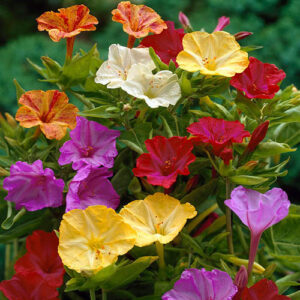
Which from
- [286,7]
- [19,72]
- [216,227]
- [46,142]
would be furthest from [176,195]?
[286,7]

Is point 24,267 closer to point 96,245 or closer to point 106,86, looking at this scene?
point 96,245

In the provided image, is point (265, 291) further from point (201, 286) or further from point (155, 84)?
point (155, 84)

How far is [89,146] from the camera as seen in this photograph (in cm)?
68

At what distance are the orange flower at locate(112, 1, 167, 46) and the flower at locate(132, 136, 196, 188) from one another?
0.52 feet

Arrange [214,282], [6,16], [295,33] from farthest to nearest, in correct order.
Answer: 1. [6,16]
2. [295,33]
3. [214,282]

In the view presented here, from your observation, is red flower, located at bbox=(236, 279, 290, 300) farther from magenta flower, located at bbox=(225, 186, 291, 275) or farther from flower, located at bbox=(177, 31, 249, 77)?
flower, located at bbox=(177, 31, 249, 77)

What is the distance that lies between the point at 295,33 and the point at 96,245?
1.51 metres

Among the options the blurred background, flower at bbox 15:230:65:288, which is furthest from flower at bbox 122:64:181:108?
the blurred background

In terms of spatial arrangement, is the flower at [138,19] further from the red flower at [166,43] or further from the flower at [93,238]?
the flower at [93,238]

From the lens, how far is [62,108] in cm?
67

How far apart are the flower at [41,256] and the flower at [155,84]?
23 cm

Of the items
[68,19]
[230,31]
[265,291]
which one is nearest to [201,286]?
[265,291]

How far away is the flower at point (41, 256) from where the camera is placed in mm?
667

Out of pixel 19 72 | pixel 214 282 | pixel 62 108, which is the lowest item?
pixel 19 72
